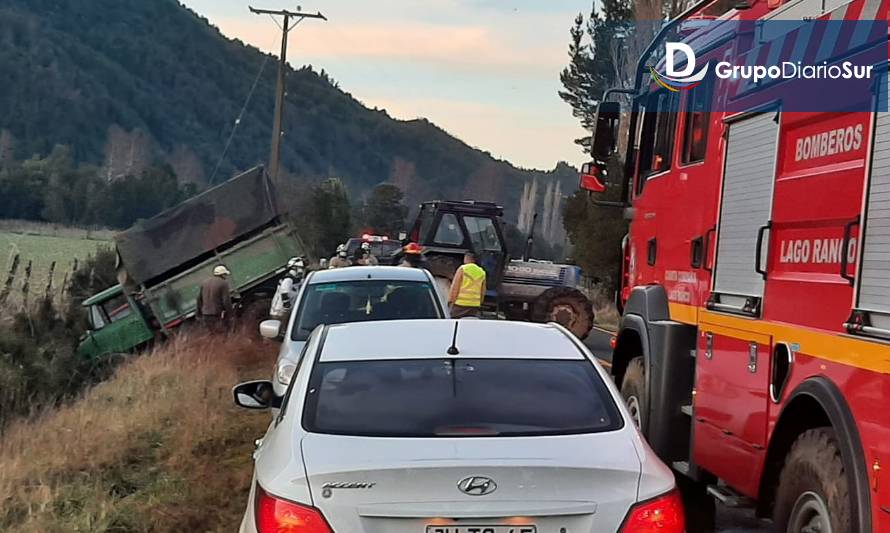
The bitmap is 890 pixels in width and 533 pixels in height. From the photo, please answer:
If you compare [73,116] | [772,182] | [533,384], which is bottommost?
[533,384]

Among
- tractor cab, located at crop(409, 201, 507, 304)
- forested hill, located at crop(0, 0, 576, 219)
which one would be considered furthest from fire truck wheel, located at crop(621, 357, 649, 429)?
forested hill, located at crop(0, 0, 576, 219)

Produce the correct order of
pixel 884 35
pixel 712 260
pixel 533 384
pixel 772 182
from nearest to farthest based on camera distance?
pixel 884 35 → pixel 533 384 → pixel 772 182 → pixel 712 260

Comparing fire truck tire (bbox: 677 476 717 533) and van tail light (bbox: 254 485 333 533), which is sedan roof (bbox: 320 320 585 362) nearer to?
van tail light (bbox: 254 485 333 533)

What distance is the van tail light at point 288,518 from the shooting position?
365 cm

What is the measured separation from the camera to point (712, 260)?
6.23m

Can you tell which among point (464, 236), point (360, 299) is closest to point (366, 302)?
point (360, 299)

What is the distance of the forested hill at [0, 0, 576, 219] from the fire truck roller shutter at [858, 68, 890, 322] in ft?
365

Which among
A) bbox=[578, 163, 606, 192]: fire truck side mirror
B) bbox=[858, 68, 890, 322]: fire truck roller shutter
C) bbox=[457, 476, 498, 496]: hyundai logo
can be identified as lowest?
bbox=[457, 476, 498, 496]: hyundai logo

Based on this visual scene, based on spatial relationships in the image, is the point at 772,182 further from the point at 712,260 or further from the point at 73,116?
the point at 73,116

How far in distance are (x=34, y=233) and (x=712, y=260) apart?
58.8m

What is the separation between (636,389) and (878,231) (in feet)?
11.6

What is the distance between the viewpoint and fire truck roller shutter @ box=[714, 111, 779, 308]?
17.8 feet

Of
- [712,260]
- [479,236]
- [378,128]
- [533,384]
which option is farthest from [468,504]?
[378,128]

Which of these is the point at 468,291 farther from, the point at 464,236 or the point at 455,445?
the point at 455,445
